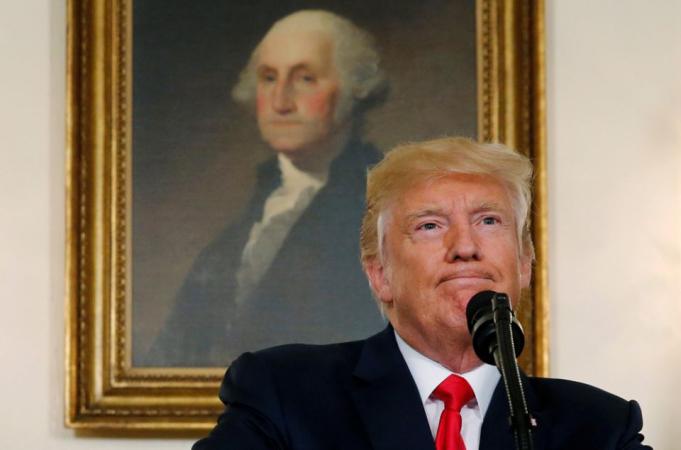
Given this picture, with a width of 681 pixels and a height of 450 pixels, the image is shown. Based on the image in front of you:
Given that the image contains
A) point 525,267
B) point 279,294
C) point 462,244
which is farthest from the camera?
point 279,294

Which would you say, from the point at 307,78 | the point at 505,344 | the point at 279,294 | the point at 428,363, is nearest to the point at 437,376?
the point at 428,363

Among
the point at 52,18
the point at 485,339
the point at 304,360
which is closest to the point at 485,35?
the point at 52,18

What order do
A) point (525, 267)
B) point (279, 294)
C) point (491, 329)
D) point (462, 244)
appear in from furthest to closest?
point (279, 294)
point (525, 267)
point (462, 244)
point (491, 329)

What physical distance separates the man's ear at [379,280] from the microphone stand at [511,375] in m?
0.80

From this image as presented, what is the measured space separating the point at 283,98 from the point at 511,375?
2.42 meters

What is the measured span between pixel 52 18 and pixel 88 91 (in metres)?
0.30

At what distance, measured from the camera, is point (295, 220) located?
4.05m

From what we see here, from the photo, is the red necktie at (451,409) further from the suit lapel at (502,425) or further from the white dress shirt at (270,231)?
the white dress shirt at (270,231)

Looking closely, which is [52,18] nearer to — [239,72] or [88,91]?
[88,91]

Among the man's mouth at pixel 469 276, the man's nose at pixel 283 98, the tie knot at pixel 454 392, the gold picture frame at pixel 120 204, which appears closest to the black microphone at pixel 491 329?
the man's mouth at pixel 469 276

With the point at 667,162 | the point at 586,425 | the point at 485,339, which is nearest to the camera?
the point at 485,339

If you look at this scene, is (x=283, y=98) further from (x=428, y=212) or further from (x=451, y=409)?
(x=451, y=409)

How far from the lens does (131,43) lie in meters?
4.11

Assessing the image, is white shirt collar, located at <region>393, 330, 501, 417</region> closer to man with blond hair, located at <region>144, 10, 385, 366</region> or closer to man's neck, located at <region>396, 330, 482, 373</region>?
man's neck, located at <region>396, 330, 482, 373</region>
